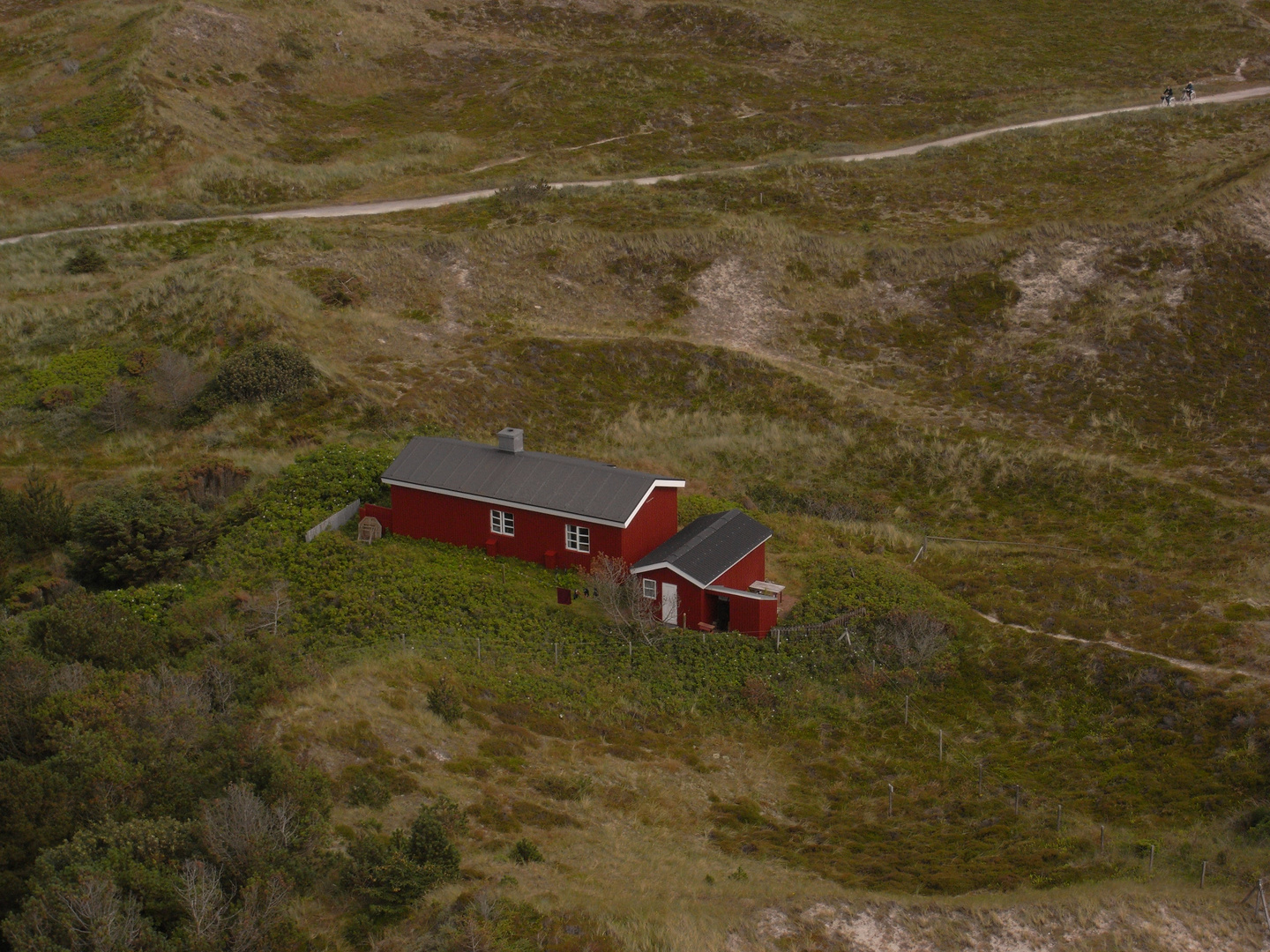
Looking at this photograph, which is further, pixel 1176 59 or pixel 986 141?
pixel 1176 59

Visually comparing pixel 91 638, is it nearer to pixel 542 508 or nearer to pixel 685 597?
pixel 542 508

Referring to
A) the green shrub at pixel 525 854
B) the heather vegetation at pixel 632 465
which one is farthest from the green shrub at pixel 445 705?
the green shrub at pixel 525 854

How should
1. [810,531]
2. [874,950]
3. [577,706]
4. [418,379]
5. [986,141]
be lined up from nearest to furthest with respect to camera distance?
[874,950]
[577,706]
[810,531]
[418,379]
[986,141]

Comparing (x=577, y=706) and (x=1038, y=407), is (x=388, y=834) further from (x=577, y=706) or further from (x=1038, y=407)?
(x=1038, y=407)

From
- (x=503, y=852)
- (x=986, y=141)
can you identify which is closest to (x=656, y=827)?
(x=503, y=852)

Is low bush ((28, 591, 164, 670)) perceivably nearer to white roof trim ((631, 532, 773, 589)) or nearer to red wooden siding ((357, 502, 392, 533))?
red wooden siding ((357, 502, 392, 533))

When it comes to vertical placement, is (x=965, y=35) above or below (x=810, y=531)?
above
